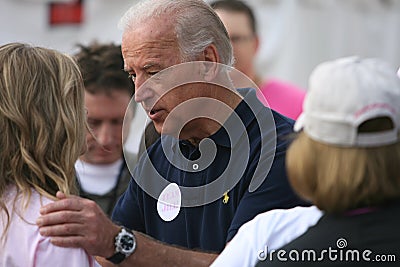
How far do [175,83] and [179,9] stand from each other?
22cm

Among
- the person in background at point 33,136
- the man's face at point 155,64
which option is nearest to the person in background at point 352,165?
the person in background at point 33,136

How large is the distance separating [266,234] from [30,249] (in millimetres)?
564

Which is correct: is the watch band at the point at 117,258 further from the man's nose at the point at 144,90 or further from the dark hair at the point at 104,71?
the dark hair at the point at 104,71

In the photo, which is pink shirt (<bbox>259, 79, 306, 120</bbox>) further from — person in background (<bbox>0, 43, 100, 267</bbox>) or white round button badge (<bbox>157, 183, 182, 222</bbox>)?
person in background (<bbox>0, 43, 100, 267</bbox>)

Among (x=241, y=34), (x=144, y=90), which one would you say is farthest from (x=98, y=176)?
(x=241, y=34)

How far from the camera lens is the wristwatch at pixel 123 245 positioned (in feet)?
7.34

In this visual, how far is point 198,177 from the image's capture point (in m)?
2.62

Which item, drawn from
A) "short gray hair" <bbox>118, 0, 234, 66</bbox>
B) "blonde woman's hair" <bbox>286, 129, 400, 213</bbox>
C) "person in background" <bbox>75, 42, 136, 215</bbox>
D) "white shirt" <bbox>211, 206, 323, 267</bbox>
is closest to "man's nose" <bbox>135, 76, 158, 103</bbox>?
"short gray hair" <bbox>118, 0, 234, 66</bbox>

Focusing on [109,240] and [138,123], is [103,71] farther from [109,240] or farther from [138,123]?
[109,240]

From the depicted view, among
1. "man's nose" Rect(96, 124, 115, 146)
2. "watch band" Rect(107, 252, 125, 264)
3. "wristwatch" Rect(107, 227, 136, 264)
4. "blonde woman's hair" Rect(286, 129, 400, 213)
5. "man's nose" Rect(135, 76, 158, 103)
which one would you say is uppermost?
"blonde woman's hair" Rect(286, 129, 400, 213)

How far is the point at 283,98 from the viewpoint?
16.0ft

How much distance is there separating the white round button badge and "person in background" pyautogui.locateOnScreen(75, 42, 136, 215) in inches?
38.2

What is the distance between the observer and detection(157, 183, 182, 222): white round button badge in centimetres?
263

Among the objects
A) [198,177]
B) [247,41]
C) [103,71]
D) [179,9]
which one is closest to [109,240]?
[198,177]
